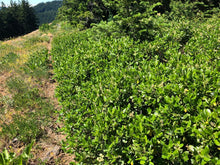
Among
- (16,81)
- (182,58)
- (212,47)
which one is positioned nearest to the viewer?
(182,58)

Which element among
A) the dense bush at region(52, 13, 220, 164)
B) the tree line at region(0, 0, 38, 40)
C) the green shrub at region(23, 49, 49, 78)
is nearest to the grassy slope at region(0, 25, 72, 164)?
the green shrub at region(23, 49, 49, 78)

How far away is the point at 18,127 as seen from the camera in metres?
4.07

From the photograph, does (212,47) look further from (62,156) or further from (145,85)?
(62,156)

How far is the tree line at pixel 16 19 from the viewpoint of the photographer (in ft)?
152

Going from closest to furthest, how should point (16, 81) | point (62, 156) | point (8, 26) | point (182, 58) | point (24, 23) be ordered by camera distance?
point (62, 156) → point (182, 58) → point (16, 81) → point (8, 26) → point (24, 23)

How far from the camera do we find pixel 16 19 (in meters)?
49.7

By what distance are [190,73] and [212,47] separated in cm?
204

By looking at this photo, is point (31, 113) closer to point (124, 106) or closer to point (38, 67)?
point (124, 106)

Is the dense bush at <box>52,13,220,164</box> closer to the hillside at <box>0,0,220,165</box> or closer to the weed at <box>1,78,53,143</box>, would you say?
the hillside at <box>0,0,220,165</box>

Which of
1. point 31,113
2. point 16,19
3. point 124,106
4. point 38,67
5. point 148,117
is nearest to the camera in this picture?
point 148,117

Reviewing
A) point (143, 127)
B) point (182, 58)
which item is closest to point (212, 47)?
point (182, 58)

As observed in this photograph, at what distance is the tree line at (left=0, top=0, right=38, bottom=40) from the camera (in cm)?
4625

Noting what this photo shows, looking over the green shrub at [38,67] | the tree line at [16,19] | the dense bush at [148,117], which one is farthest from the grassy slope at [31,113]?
the tree line at [16,19]

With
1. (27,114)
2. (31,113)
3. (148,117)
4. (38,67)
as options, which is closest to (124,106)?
(148,117)
